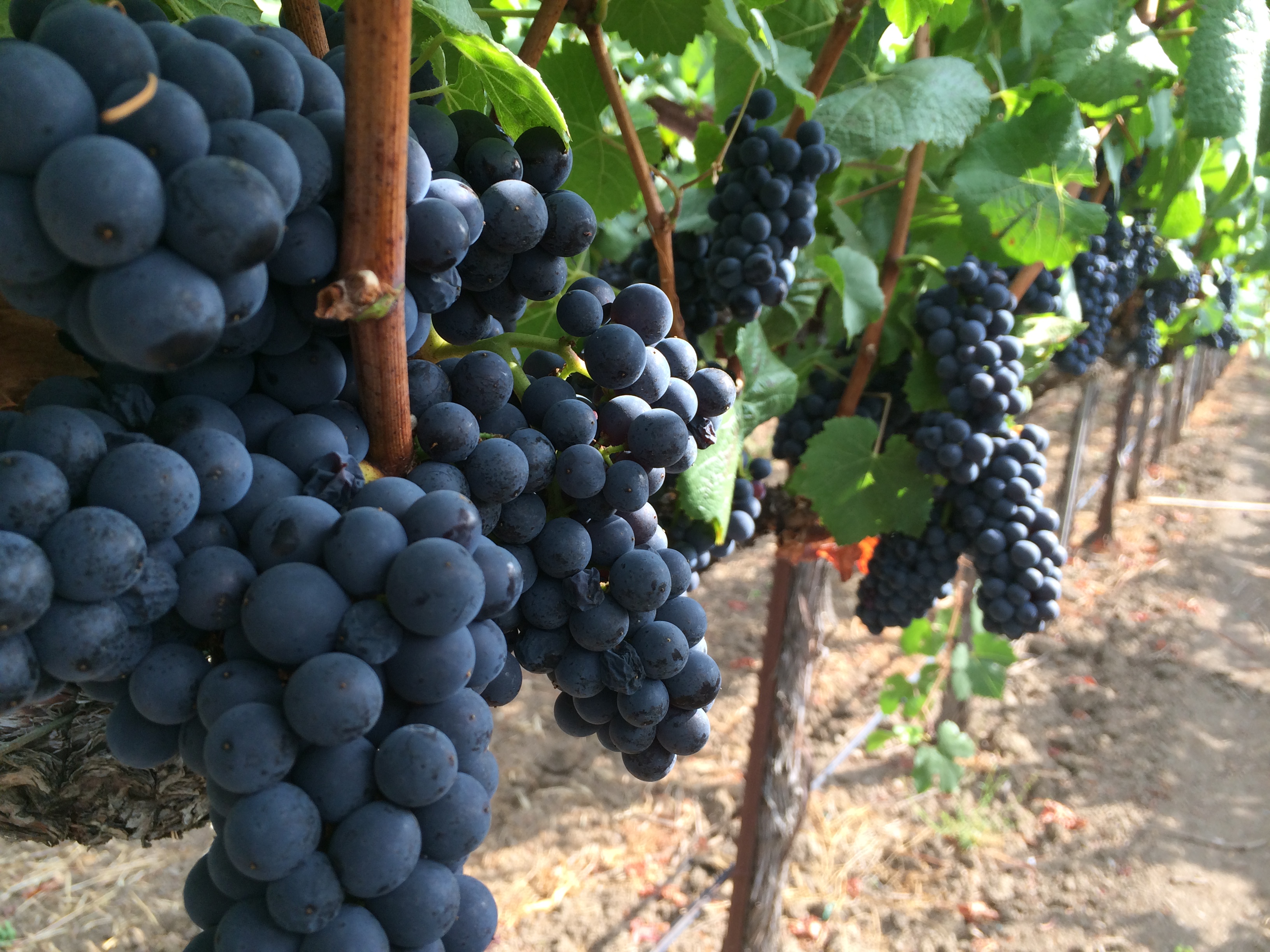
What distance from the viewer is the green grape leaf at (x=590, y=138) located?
1.21 m

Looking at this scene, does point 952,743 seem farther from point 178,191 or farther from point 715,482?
point 178,191

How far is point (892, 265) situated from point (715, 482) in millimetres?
887

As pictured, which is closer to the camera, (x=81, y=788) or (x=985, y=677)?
(x=81, y=788)

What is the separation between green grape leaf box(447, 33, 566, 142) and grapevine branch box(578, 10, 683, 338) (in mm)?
197

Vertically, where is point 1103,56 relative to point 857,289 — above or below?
above

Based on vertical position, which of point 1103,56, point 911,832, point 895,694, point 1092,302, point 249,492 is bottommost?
point 911,832

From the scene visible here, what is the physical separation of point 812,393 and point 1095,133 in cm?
81

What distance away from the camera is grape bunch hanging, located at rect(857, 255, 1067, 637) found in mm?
1738

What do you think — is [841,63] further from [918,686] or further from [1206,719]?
[1206,719]

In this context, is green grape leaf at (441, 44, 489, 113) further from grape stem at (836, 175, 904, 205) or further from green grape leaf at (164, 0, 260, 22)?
grape stem at (836, 175, 904, 205)

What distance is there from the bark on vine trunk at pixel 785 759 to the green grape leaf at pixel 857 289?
3.18ft

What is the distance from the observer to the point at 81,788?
76 centimetres

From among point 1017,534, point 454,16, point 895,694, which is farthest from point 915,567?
point 895,694

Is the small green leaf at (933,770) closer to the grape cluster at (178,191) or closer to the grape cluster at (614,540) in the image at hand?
the grape cluster at (614,540)
